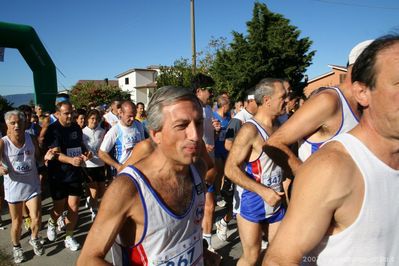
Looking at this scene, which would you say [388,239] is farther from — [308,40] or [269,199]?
[308,40]

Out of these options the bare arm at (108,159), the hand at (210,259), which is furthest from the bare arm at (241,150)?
the bare arm at (108,159)

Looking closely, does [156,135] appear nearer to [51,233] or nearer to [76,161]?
[76,161]

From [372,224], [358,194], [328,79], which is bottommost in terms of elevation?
[372,224]

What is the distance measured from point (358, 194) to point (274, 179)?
2.03m

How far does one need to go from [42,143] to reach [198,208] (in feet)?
13.0

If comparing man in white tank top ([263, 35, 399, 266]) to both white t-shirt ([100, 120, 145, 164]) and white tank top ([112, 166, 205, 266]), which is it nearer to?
white tank top ([112, 166, 205, 266])

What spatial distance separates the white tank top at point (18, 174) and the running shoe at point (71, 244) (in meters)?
0.81

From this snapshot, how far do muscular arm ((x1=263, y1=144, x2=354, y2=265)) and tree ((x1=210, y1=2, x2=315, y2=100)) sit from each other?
91.2 ft

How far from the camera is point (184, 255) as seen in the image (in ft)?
5.81

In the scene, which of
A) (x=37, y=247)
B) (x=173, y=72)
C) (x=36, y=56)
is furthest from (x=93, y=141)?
(x=173, y=72)

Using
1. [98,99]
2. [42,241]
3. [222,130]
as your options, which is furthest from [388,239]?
[98,99]

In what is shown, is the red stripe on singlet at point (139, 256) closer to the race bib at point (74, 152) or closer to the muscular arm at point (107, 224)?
the muscular arm at point (107, 224)

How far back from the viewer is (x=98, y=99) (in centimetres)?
3400

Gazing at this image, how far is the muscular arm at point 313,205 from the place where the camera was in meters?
1.12
